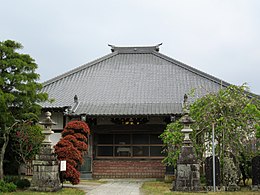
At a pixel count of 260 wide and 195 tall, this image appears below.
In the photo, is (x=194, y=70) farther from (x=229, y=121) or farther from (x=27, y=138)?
(x=27, y=138)

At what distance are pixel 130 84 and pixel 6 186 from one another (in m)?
11.8

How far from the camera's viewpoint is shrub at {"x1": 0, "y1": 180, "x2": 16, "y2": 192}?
12.6 m

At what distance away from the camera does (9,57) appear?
46.1 ft

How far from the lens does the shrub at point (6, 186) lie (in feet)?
41.3

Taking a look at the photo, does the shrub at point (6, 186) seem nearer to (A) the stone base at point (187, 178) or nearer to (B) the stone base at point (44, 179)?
(B) the stone base at point (44, 179)

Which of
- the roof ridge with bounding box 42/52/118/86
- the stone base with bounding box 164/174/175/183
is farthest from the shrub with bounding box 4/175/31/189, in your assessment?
the roof ridge with bounding box 42/52/118/86

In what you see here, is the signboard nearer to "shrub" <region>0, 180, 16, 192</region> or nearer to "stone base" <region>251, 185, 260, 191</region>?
"shrub" <region>0, 180, 16, 192</region>

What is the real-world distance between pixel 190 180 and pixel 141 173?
6.85 m

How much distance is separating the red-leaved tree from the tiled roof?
138 inches

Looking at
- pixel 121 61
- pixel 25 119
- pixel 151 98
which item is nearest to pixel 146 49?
pixel 121 61

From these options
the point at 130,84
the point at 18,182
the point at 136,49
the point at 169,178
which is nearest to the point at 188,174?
the point at 169,178

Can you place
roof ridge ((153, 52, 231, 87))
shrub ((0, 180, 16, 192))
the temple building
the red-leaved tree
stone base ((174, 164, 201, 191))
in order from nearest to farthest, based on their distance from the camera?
shrub ((0, 180, 16, 192)) < stone base ((174, 164, 201, 191)) < the red-leaved tree < the temple building < roof ridge ((153, 52, 231, 87))

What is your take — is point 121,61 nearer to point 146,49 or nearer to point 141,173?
point 146,49

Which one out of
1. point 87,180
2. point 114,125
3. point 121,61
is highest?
point 121,61
